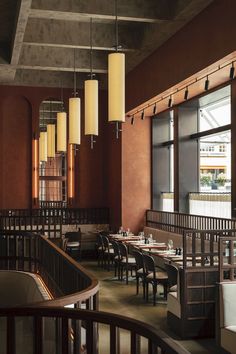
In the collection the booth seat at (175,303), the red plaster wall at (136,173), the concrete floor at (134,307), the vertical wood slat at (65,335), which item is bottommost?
the concrete floor at (134,307)

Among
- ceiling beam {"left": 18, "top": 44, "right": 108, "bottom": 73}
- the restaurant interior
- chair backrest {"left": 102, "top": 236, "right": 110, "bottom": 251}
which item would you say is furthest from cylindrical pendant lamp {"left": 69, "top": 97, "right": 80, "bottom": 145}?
chair backrest {"left": 102, "top": 236, "right": 110, "bottom": 251}

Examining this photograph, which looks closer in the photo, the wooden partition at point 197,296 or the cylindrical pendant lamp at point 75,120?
the wooden partition at point 197,296

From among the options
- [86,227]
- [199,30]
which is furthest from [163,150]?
[199,30]

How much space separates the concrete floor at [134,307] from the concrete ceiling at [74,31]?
13.4ft

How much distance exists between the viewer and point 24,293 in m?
6.48

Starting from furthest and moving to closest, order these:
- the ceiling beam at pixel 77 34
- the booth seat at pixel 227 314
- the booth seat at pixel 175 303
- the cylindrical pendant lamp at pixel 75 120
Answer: the ceiling beam at pixel 77 34, the cylindrical pendant lamp at pixel 75 120, the booth seat at pixel 175 303, the booth seat at pixel 227 314

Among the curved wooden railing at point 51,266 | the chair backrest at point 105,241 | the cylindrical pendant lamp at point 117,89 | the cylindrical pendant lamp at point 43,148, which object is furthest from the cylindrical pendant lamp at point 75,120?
the cylindrical pendant lamp at point 43,148

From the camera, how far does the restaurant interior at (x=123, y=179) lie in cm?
478

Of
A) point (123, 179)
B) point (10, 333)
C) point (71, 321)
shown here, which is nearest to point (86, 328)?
point (10, 333)

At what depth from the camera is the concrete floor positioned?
5844 millimetres

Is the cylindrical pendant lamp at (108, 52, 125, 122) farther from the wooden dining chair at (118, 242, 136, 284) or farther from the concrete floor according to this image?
the wooden dining chair at (118, 242, 136, 284)

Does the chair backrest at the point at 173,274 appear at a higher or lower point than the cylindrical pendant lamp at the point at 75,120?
lower

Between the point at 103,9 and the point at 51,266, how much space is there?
4354 mm

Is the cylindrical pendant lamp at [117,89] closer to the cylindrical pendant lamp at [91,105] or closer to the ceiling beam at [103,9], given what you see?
the cylindrical pendant lamp at [91,105]
